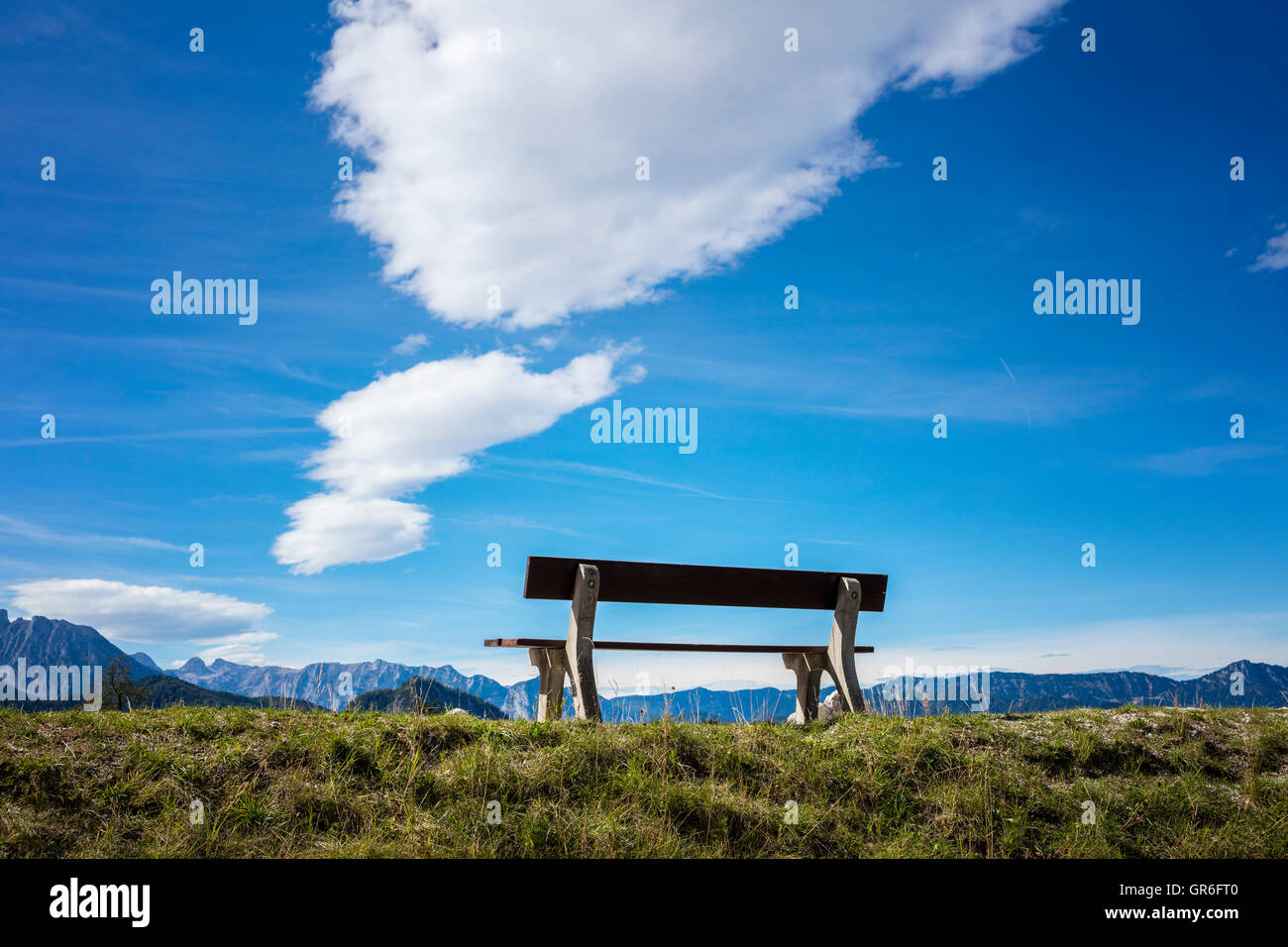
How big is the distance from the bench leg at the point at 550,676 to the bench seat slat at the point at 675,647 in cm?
15

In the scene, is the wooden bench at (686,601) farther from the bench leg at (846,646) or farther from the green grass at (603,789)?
the green grass at (603,789)

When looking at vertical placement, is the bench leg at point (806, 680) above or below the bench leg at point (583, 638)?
below

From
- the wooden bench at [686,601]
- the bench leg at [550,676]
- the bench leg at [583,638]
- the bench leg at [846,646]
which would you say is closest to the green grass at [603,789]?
the bench leg at [583,638]

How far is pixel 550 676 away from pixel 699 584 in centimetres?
156

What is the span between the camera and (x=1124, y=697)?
729cm

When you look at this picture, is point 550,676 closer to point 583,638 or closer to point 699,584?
point 583,638

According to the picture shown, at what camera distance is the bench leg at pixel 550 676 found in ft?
22.9

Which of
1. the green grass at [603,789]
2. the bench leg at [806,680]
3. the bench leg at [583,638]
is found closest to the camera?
the green grass at [603,789]

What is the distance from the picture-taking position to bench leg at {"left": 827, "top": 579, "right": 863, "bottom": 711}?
292 inches

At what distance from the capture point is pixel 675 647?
7.11 metres
